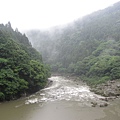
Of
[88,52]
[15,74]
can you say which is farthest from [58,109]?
[88,52]

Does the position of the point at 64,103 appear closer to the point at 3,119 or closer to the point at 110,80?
the point at 3,119

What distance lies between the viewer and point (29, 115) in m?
28.5

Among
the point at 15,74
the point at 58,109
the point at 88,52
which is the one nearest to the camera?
the point at 58,109

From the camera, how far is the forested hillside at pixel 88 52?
63525 mm

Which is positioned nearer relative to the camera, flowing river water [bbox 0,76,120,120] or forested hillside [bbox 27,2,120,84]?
flowing river water [bbox 0,76,120,120]

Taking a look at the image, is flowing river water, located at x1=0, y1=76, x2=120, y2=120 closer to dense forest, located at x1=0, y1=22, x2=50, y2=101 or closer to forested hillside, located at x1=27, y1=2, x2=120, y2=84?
dense forest, located at x1=0, y1=22, x2=50, y2=101

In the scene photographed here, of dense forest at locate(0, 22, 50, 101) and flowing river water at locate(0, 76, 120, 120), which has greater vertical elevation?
dense forest at locate(0, 22, 50, 101)

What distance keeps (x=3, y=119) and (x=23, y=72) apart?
48.2ft

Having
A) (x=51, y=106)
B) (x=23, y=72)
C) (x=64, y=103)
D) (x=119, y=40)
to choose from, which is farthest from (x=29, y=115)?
(x=119, y=40)

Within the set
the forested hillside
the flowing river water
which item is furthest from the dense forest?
the forested hillside

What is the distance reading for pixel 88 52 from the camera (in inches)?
3688

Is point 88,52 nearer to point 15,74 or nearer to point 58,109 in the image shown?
point 15,74

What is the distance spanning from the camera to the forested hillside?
63525 millimetres

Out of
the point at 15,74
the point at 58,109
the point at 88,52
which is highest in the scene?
the point at 88,52
